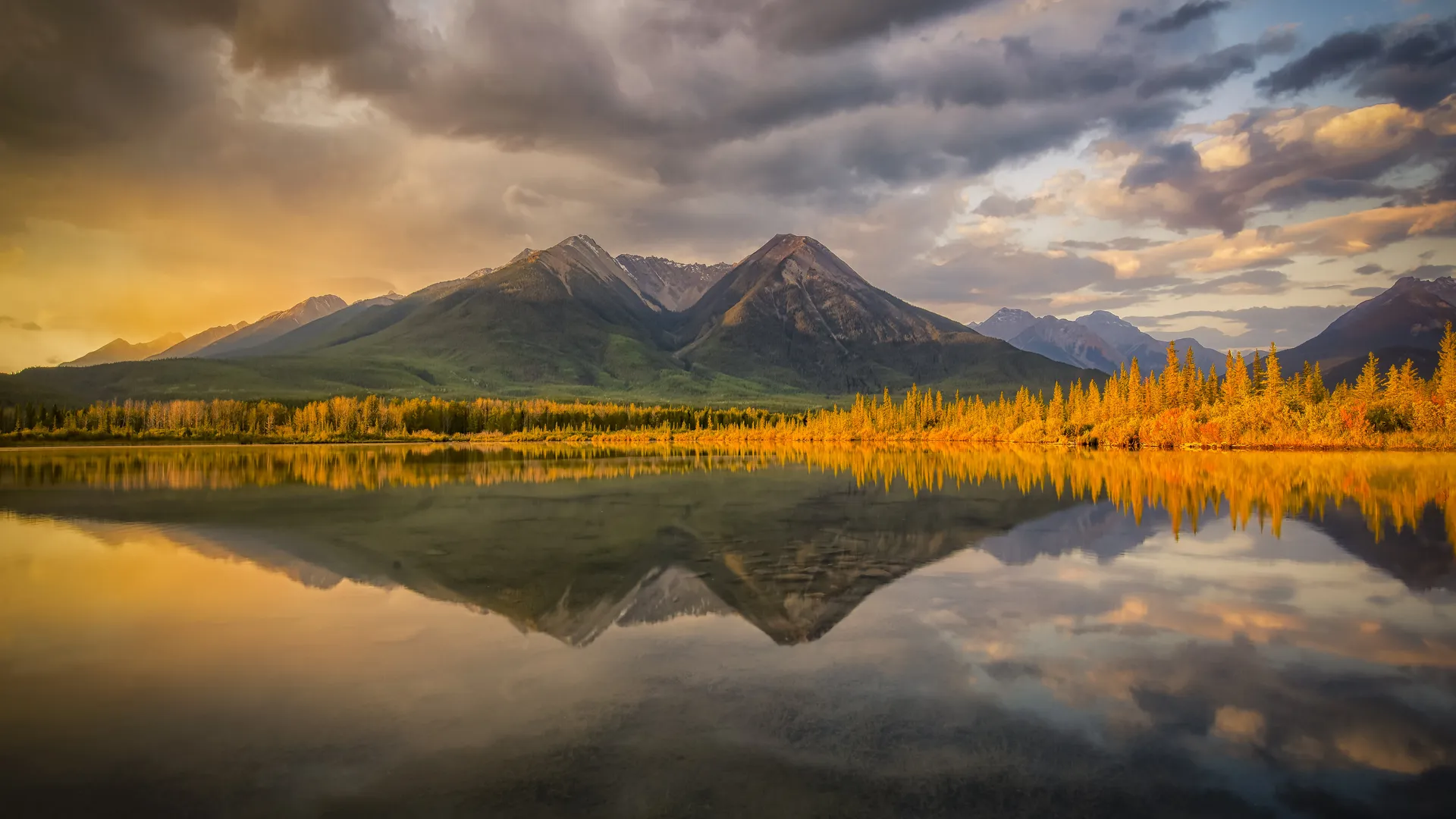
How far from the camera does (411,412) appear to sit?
200m

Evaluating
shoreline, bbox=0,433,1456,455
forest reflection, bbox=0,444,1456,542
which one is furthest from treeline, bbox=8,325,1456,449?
forest reflection, bbox=0,444,1456,542

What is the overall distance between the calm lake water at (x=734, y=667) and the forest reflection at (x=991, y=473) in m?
4.50

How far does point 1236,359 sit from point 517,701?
140 metres

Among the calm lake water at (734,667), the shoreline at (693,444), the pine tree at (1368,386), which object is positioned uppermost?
the pine tree at (1368,386)

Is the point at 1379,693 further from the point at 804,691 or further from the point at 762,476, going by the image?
the point at 762,476

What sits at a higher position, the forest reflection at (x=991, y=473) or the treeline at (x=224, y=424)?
the treeline at (x=224, y=424)

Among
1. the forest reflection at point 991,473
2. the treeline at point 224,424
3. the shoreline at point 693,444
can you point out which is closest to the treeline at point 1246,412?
the shoreline at point 693,444

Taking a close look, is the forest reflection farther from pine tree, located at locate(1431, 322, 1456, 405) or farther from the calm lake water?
pine tree, located at locate(1431, 322, 1456, 405)

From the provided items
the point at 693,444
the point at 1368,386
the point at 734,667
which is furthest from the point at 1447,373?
the point at 734,667

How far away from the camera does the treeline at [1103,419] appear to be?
318 ft

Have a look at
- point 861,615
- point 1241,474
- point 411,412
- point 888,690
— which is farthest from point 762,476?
point 411,412

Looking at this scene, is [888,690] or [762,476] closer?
[888,690]

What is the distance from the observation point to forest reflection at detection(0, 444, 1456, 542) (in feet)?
127

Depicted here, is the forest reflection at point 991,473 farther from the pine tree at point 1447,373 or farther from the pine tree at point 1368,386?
the pine tree at point 1368,386
